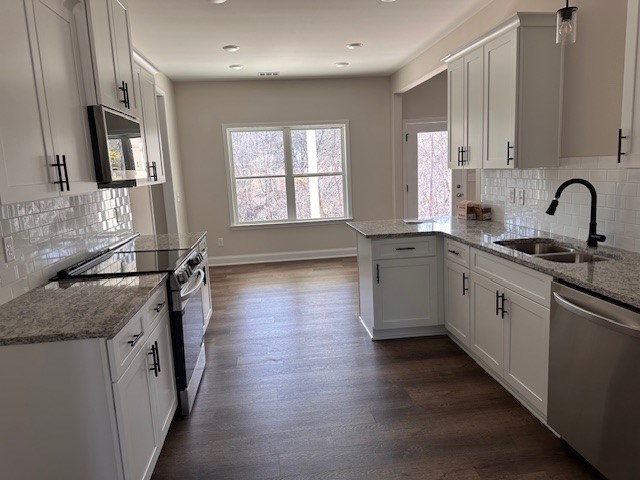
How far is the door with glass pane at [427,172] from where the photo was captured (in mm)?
6730

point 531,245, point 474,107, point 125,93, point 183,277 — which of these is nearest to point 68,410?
point 183,277

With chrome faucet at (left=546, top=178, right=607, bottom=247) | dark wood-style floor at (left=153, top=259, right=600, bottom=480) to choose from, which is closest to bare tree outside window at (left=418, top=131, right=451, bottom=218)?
dark wood-style floor at (left=153, top=259, right=600, bottom=480)

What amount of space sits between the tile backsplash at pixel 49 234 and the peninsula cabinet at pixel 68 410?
565mm

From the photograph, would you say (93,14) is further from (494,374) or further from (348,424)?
(494,374)

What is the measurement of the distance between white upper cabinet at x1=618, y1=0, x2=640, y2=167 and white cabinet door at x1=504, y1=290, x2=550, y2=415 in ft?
2.67

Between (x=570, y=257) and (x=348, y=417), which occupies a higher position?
(x=570, y=257)

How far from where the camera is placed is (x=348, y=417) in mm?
2539

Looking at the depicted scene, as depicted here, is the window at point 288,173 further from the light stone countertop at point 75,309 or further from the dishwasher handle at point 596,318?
the dishwasher handle at point 596,318

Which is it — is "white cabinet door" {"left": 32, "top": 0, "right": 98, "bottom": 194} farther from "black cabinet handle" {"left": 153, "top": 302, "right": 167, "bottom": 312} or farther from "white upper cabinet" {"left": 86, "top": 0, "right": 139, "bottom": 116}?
"black cabinet handle" {"left": 153, "top": 302, "right": 167, "bottom": 312}

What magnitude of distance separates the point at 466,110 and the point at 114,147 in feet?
8.55

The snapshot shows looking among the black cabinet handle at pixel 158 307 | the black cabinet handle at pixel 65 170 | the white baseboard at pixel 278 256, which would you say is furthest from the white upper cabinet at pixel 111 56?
the white baseboard at pixel 278 256

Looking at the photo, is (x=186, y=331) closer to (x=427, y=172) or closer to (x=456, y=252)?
(x=456, y=252)

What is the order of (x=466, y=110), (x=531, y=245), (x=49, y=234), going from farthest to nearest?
(x=466, y=110)
(x=531, y=245)
(x=49, y=234)

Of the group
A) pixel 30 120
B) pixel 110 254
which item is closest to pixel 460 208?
pixel 110 254
